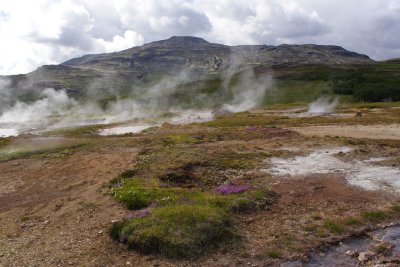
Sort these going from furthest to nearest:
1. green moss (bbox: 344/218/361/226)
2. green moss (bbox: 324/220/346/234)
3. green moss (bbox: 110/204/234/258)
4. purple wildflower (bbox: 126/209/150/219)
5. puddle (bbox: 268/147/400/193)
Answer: puddle (bbox: 268/147/400/193) < green moss (bbox: 344/218/361/226) < purple wildflower (bbox: 126/209/150/219) < green moss (bbox: 324/220/346/234) < green moss (bbox: 110/204/234/258)

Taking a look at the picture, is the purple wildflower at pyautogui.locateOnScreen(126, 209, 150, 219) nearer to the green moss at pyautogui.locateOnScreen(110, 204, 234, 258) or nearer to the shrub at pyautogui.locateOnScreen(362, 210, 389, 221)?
the green moss at pyautogui.locateOnScreen(110, 204, 234, 258)

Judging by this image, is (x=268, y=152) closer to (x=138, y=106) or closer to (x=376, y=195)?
(x=376, y=195)

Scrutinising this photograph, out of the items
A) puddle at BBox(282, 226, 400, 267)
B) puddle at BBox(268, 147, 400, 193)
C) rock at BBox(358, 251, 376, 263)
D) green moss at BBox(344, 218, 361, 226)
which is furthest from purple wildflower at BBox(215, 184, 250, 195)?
rock at BBox(358, 251, 376, 263)

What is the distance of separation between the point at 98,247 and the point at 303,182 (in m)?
18.2

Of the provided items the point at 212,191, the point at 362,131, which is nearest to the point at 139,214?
the point at 212,191

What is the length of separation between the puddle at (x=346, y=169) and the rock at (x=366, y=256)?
38.3 ft

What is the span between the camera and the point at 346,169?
38344 mm

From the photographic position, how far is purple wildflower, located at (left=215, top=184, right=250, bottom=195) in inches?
1185

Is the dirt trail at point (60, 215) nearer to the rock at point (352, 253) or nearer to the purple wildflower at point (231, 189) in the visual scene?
the purple wildflower at point (231, 189)

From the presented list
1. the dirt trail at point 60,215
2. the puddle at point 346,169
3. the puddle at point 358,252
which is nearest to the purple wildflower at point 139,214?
the dirt trail at point 60,215

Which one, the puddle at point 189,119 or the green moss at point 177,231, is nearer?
the green moss at point 177,231

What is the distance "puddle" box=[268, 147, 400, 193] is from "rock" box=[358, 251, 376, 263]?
11670mm

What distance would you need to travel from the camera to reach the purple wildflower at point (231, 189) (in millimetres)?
30109

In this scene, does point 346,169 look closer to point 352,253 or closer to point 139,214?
point 352,253
